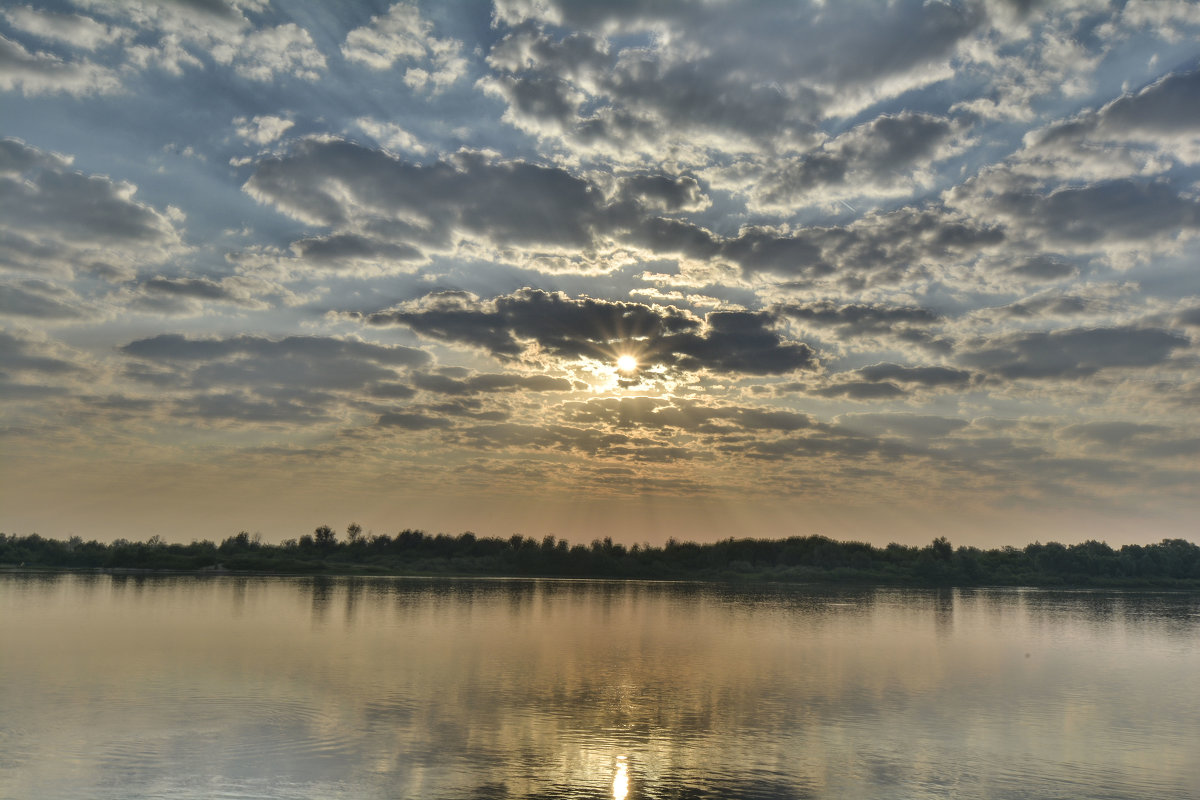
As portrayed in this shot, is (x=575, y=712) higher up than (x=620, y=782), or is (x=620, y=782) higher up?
(x=620, y=782)

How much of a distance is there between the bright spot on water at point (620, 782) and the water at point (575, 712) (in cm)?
15

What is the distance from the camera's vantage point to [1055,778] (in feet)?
100

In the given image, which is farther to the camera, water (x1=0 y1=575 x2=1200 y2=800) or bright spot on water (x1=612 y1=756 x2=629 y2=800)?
water (x1=0 y1=575 x2=1200 y2=800)

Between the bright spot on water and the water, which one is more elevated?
the bright spot on water

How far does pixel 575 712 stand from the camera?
40375 millimetres

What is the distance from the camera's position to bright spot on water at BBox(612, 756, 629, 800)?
2675 cm

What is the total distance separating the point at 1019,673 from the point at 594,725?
126 feet

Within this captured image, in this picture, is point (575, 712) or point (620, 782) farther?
point (575, 712)

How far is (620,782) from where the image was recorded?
2822cm

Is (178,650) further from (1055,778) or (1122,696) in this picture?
(1122,696)

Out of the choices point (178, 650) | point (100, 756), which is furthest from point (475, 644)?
point (100, 756)

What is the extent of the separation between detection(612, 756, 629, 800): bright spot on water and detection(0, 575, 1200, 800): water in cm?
15

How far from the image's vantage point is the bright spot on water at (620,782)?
26750 mm

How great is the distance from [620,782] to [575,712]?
41.0 ft
